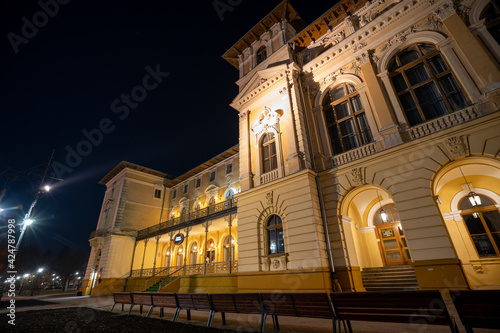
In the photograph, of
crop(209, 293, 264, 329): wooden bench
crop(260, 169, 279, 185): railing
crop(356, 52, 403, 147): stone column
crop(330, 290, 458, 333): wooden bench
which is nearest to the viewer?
crop(330, 290, 458, 333): wooden bench

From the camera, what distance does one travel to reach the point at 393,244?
13750mm

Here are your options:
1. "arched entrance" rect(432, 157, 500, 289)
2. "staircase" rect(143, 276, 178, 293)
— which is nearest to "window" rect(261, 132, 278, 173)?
"arched entrance" rect(432, 157, 500, 289)

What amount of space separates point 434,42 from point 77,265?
3274 inches

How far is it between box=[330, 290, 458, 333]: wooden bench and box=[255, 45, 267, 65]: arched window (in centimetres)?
1859

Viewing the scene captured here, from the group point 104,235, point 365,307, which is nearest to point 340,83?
point 365,307

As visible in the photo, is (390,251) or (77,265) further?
(77,265)

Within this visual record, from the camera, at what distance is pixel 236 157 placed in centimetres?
2461

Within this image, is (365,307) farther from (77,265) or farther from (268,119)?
(77,265)

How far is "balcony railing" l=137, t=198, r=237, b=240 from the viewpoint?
18.8 m

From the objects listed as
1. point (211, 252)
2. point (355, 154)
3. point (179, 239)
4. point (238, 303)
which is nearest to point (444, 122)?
point (355, 154)

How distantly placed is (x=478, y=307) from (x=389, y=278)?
9.04m

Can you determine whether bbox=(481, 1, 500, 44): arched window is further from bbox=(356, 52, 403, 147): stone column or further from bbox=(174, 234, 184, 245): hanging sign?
bbox=(174, 234, 184, 245): hanging sign

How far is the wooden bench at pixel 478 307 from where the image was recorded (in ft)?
12.2

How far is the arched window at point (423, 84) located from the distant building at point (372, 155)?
0.19 feet
